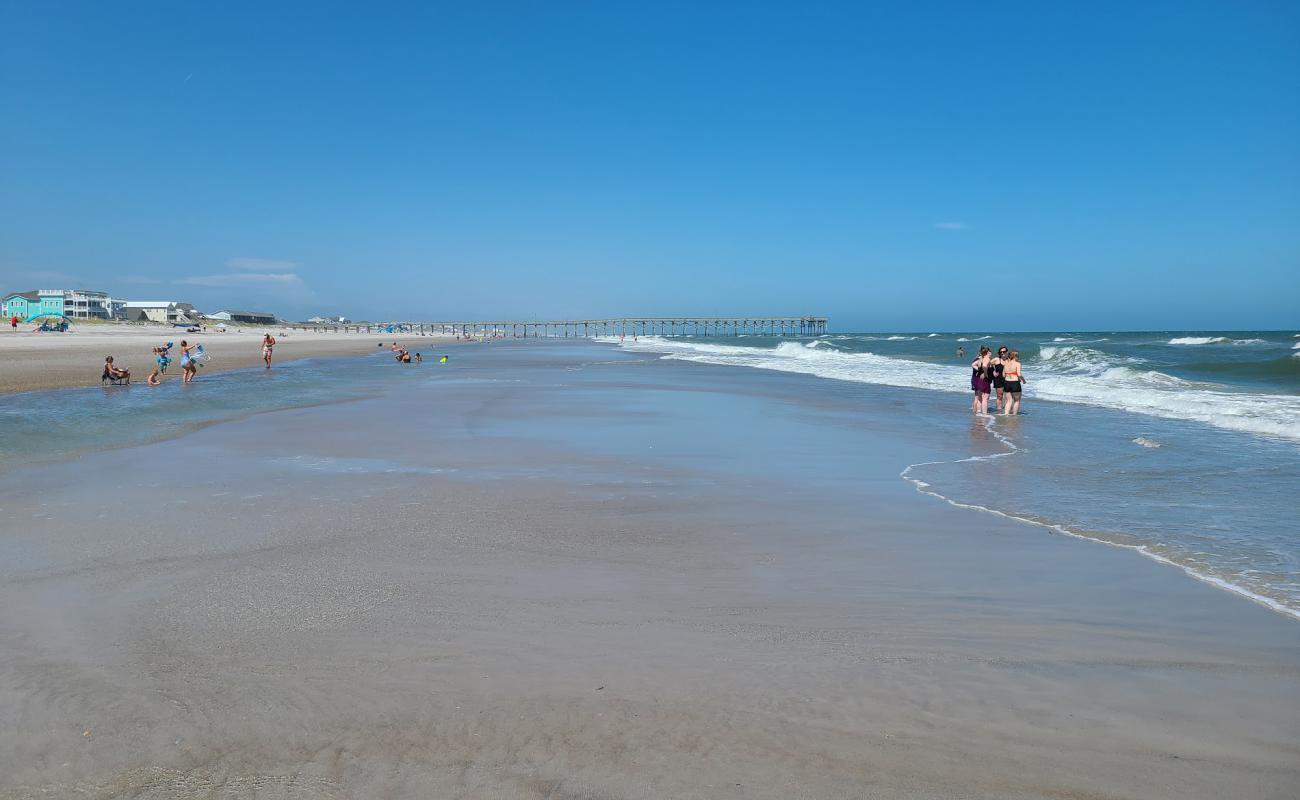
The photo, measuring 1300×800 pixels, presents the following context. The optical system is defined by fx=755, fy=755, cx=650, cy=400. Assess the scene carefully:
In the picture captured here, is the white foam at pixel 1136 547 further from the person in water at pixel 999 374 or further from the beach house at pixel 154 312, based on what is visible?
the beach house at pixel 154 312

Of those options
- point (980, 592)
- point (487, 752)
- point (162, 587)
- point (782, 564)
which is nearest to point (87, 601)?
point (162, 587)

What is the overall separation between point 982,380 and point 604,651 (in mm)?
14669

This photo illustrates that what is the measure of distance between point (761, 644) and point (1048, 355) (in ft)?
159

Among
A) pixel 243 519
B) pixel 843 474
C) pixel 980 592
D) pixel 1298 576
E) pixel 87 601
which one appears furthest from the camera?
pixel 843 474

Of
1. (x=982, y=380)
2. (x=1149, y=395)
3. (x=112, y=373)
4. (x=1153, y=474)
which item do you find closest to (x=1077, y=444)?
(x=1153, y=474)

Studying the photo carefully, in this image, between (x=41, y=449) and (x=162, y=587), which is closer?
(x=162, y=587)

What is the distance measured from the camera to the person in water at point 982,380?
16.5m

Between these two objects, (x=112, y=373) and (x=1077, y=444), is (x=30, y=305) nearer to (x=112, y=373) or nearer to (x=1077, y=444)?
(x=112, y=373)

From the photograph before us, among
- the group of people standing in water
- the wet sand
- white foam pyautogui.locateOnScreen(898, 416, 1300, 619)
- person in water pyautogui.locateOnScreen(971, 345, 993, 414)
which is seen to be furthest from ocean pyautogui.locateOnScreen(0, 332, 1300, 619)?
the wet sand

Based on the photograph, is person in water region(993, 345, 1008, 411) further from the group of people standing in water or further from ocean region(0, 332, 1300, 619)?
ocean region(0, 332, 1300, 619)

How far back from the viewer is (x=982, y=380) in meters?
16.5

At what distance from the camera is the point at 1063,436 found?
43.5 feet

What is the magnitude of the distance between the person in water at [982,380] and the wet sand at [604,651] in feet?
31.7

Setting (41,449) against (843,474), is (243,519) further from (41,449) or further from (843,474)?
(843,474)
